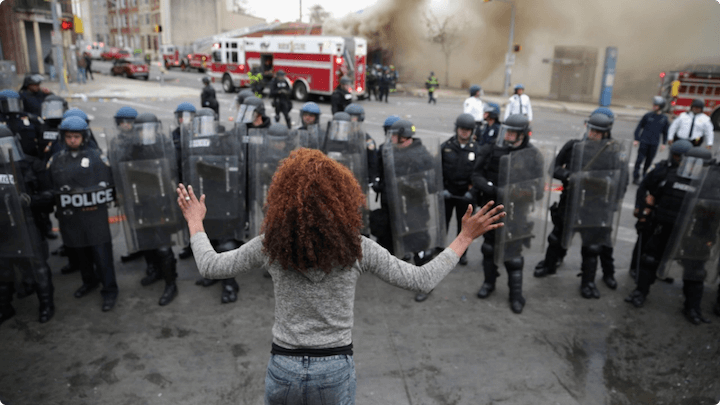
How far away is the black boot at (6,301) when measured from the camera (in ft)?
13.3

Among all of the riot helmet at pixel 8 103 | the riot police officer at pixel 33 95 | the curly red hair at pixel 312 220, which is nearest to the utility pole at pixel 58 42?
the riot police officer at pixel 33 95

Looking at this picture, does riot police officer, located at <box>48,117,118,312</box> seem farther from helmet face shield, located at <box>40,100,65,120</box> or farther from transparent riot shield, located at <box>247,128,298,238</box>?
helmet face shield, located at <box>40,100,65,120</box>

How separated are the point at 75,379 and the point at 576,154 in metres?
4.30

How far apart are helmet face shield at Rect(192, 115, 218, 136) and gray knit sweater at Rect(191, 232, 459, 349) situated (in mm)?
2699

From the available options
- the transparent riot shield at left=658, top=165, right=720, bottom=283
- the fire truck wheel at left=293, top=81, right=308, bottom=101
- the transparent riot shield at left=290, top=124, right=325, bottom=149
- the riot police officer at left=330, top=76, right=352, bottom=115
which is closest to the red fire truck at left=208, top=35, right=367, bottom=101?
the fire truck wheel at left=293, top=81, right=308, bottom=101

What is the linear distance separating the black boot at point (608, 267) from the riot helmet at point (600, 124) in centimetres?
114

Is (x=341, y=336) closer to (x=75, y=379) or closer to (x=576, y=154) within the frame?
(x=75, y=379)

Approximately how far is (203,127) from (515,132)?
2.72 metres

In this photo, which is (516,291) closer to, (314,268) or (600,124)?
(600,124)

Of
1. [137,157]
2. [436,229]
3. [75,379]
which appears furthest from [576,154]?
[75,379]

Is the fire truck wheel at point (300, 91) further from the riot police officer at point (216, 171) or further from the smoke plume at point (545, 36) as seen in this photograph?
the riot police officer at point (216, 171)

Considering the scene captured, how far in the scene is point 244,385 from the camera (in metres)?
3.34

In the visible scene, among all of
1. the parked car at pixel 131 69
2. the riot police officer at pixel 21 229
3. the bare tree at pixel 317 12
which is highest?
the bare tree at pixel 317 12

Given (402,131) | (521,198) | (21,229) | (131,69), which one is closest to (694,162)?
(521,198)
